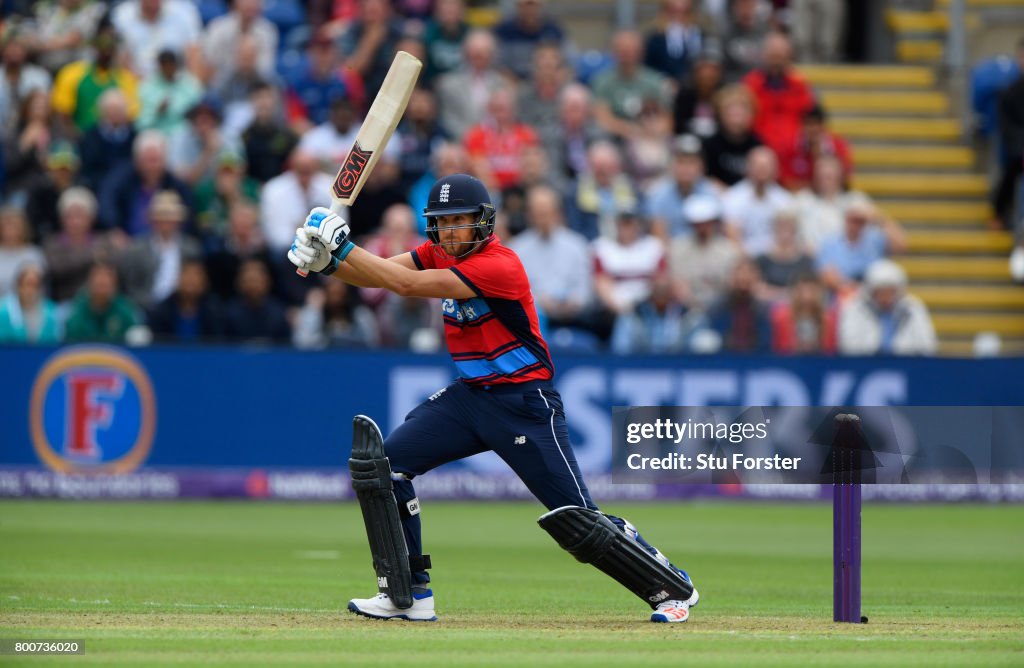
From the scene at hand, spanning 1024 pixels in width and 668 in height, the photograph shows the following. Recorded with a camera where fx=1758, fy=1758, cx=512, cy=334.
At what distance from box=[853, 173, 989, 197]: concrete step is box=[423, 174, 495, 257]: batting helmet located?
13.1 metres

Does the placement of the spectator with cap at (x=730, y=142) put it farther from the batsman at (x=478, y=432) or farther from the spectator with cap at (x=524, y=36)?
the batsman at (x=478, y=432)

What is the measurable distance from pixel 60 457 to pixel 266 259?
2.77m

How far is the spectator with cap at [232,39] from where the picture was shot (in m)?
19.2

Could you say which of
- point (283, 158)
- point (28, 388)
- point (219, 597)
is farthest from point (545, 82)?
point (219, 597)

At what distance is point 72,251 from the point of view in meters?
17.2

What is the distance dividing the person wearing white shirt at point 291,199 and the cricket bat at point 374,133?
8.76 meters

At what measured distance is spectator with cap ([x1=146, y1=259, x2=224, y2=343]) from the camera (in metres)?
16.7

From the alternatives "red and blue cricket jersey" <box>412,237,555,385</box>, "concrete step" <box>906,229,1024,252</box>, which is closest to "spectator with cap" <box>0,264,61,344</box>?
"red and blue cricket jersey" <box>412,237,555,385</box>

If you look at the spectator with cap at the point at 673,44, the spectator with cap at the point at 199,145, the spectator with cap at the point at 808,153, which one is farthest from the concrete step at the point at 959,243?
the spectator with cap at the point at 199,145

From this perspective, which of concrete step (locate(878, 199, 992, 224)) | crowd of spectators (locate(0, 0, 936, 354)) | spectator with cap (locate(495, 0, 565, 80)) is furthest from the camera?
concrete step (locate(878, 199, 992, 224))

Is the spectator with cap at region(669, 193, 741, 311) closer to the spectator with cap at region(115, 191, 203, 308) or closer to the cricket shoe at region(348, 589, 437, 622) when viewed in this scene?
the spectator with cap at region(115, 191, 203, 308)

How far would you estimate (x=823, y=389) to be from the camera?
16594 mm

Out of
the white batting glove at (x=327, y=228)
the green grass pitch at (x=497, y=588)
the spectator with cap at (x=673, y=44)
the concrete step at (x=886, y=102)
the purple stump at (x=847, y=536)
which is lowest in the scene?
the green grass pitch at (x=497, y=588)

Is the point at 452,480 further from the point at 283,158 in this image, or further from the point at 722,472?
the point at 722,472
